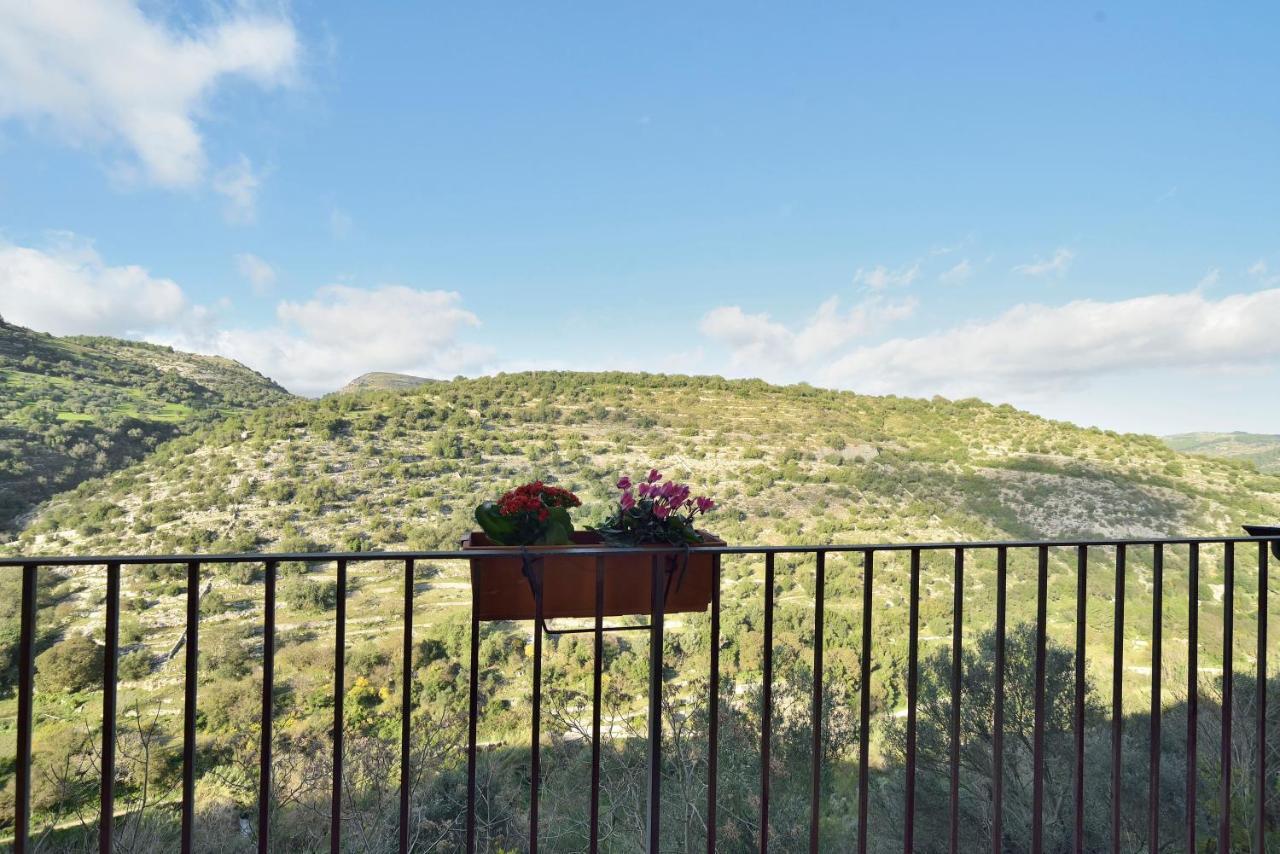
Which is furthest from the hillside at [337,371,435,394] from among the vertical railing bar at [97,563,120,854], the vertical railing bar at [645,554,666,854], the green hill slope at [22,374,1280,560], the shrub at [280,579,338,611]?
the vertical railing bar at [645,554,666,854]

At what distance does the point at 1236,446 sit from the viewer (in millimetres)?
15070

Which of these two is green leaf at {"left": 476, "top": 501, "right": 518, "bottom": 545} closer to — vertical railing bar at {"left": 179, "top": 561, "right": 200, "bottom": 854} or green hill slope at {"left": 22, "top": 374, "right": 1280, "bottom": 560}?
vertical railing bar at {"left": 179, "top": 561, "right": 200, "bottom": 854}

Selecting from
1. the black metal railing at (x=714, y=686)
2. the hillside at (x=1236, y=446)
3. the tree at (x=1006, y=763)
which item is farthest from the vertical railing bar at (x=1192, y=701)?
the hillside at (x=1236, y=446)

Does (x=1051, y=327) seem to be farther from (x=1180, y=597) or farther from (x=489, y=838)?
(x=489, y=838)

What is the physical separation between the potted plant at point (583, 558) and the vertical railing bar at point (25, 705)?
0.69m

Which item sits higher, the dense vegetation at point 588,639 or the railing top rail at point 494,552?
the railing top rail at point 494,552

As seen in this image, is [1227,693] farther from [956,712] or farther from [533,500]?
[533,500]

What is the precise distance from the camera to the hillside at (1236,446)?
13555 millimetres

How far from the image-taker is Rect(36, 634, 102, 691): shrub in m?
9.52

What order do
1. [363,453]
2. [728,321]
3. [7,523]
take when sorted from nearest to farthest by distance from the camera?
[7,523]
[363,453]
[728,321]

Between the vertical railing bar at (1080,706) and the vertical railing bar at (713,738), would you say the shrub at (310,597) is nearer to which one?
the vertical railing bar at (713,738)

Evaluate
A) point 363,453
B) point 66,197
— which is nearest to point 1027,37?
point 363,453

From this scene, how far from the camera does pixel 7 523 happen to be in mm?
11836

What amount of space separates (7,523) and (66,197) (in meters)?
15.2
